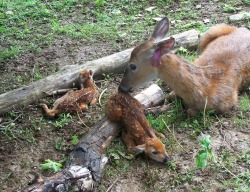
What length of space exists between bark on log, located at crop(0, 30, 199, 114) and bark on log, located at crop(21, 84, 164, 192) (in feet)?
4.33

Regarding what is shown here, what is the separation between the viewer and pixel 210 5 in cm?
982

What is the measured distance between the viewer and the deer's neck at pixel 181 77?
5984 mm

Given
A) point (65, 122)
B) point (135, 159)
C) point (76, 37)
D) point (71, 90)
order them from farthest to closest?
point (76, 37) < point (71, 90) < point (65, 122) < point (135, 159)

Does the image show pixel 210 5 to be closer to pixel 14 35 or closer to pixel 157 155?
pixel 14 35

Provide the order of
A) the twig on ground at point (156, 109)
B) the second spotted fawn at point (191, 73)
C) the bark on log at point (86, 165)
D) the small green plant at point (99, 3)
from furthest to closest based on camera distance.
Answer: the small green plant at point (99, 3)
the twig on ground at point (156, 109)
the second spotted fawn at point (191, 73)
the bark on log at point (86, 165)

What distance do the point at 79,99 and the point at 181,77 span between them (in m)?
1.48

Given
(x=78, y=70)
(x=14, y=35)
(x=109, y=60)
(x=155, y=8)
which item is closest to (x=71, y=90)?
(x=78, y=70)

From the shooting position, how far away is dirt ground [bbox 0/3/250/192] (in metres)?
5.10

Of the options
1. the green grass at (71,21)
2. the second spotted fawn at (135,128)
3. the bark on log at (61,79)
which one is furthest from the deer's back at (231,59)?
the green grass at (71,21)

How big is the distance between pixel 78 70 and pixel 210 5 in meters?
3.96

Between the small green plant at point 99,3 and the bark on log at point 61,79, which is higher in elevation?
the small green plant at point 99,3

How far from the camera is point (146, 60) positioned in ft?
19.6

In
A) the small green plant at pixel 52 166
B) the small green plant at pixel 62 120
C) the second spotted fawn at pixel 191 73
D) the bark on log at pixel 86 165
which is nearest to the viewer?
the bark on log at pixel 86 165

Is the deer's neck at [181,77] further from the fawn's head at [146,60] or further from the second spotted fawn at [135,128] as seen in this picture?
the second spotted fawn at [135,128]
